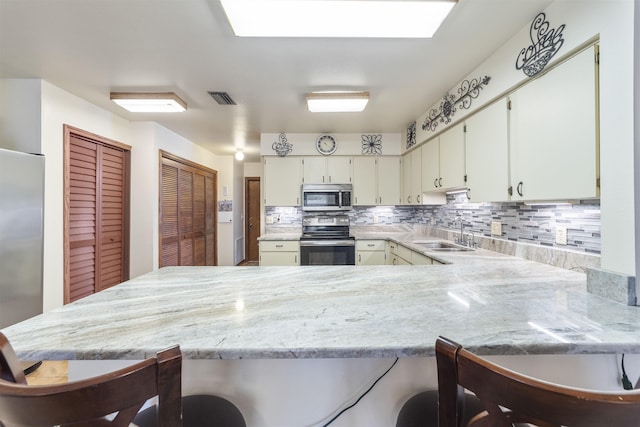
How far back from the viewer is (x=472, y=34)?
1.71m

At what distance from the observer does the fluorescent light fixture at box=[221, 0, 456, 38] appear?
4.42 feet

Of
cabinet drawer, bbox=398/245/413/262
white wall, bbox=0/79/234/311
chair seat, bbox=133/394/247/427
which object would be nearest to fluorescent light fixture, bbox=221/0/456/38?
chair seat, bbox=133/394/247/427

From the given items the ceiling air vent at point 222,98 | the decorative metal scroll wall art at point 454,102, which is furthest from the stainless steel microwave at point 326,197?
the ceiling air vent at point 222,98

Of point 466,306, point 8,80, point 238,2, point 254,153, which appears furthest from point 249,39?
point 254,153

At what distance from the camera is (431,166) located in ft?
9.76

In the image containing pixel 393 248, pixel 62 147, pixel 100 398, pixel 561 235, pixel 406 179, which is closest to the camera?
pixel 100 398

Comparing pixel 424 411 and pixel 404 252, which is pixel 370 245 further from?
pixel 424 411

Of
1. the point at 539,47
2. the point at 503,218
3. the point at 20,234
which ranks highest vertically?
the point at 539,47

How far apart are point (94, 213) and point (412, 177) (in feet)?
12.4

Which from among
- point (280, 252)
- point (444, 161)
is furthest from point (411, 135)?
point (280, 252)

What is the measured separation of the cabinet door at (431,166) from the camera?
9.23 feet

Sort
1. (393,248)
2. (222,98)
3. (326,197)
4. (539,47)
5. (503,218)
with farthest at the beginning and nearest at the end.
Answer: (326,197) < (393,248) < (222,98) < (503,218) < (539,47)

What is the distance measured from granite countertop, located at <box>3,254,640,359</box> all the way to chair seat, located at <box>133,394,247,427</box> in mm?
236

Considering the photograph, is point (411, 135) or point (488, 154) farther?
point (411, 135)
